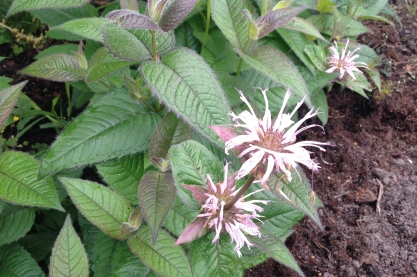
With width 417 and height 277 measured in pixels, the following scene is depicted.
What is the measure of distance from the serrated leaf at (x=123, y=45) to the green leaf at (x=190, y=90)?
0.08 feet

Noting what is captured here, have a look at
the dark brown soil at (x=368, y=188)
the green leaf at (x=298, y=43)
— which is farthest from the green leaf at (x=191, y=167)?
the green leaf at (x=298, y=43)

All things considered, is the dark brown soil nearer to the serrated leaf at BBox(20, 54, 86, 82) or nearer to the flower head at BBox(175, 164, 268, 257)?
the flower head at BBox(175, 164, 268, 257)

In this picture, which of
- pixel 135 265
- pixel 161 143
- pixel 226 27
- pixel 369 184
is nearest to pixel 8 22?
pixel 226 27

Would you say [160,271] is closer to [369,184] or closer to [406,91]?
[369,184]

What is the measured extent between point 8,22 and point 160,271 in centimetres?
127

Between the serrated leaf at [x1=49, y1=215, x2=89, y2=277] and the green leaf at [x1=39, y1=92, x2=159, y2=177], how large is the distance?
0.56 ft

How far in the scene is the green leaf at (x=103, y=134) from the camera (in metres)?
0.96

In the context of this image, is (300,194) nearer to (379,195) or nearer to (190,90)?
(190,90)

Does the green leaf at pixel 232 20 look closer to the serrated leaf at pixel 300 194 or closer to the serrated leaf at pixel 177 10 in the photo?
the serrated leaf at pixel 177 10

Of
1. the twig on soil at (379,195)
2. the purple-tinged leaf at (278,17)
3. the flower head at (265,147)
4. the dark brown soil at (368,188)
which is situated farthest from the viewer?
the twig on soil at (379,195)

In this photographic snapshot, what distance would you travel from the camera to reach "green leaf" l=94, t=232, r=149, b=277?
2.99ft

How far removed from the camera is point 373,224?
1.31 m

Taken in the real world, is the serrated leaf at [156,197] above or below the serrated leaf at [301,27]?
below

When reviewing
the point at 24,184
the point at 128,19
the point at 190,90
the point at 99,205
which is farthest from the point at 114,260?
the point at 128,19
